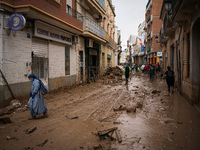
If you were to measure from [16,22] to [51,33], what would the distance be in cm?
358

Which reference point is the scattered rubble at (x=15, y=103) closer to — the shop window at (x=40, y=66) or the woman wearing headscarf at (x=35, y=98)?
the woman wearing headscarf at (x=35, y=98)

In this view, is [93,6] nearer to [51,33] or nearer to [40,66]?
[51,33]

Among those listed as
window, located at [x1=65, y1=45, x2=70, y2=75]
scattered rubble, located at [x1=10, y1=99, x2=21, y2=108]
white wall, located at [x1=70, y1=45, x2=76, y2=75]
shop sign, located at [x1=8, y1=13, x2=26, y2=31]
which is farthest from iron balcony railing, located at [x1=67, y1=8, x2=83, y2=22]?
scattered rubble, located at [x1=10, y1=99, x2=21, y2=108]

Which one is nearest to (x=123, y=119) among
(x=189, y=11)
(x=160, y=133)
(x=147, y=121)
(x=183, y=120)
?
A: (x=147, y=121)

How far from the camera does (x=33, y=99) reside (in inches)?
223

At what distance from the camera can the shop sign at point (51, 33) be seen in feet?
30.0

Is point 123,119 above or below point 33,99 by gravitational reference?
below

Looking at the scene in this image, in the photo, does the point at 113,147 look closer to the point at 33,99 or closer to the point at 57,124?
the point at 57,124

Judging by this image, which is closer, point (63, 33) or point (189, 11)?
point (189, 11)

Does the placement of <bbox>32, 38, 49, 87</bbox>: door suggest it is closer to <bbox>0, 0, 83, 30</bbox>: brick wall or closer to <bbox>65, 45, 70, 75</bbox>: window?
<bbox>0, 0, 83, 30</bbox>: brick wall

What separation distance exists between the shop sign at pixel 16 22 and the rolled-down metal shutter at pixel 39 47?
6.83 ft

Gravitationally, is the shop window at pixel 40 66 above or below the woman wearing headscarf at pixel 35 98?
above

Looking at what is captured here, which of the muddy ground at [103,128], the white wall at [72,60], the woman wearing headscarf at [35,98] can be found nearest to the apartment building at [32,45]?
the white wall at [72,60]

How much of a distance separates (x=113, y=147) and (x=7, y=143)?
8.13ft
